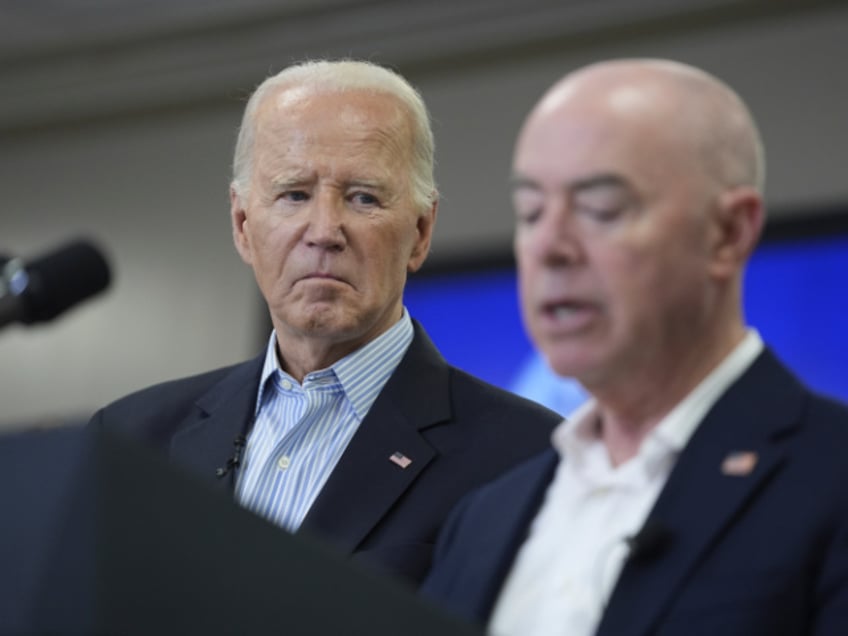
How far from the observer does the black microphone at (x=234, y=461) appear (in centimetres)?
269

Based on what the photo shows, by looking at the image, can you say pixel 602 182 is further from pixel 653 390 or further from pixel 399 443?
pixel 399 443

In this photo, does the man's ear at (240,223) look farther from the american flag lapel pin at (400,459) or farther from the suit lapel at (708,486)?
the suit lapel at (708,486)

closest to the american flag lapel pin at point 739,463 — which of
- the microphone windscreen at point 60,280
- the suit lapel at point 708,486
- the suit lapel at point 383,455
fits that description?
the suit lapel at point 708,486

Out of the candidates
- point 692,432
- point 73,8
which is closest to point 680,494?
point 692,432

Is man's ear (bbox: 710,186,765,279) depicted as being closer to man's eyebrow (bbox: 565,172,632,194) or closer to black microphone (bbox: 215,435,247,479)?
man's eyebrow (bbox: 565,172,632,194)

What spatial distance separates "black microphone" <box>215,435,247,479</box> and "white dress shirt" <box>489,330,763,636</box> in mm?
1018

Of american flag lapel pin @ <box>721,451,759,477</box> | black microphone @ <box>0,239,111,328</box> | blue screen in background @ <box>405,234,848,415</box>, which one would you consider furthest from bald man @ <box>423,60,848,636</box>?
blue screen in background @ <box>405,234,848,415</box>

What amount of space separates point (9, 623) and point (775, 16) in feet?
21.0

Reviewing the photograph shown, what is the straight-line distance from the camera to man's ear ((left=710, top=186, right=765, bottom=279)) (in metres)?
1.65

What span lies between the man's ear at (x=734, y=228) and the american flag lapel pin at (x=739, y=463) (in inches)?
7.6

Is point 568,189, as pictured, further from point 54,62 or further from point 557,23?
point 54,62

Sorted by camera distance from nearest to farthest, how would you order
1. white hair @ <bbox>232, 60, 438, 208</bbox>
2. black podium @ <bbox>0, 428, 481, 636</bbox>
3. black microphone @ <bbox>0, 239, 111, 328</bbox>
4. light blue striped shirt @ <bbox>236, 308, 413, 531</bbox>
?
black podium @ <bbox>0, 428, 481, 636</bbox> → black microphone @ <bbox>0, 239, 111, 328</bbox> → light blue striped shirt @ <bbox>236, 308, 413, 531</bbox> → white hair @ <bbox>232, 60, 438, 208</bbox>

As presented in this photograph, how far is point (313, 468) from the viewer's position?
2.65m

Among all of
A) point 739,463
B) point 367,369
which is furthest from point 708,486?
point 367,369
